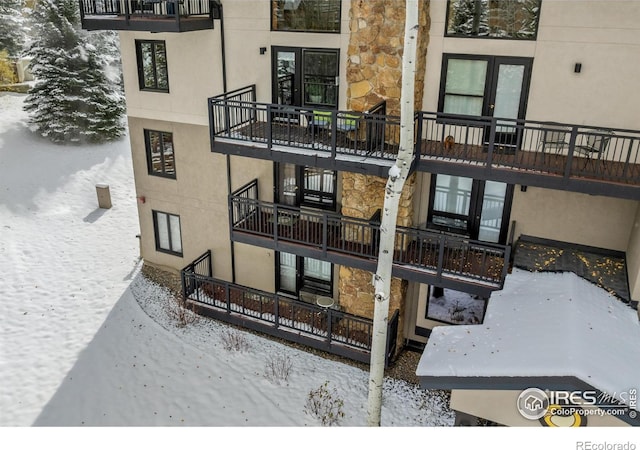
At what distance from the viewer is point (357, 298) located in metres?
14.1

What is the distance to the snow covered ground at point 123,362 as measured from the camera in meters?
12.4

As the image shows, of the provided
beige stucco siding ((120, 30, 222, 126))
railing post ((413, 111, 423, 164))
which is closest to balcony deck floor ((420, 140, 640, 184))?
railing post ((413, 111, 423, 164))

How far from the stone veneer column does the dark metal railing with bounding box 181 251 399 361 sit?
5.69 feet

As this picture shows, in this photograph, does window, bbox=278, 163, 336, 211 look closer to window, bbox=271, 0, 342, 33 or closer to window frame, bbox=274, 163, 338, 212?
window frame, bbox=274, 163, 338, 212

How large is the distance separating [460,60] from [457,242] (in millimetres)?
4145

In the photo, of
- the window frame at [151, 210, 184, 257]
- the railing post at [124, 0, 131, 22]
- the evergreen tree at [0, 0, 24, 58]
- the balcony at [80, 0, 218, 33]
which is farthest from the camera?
the evergreen tree at [0, 0, 24, 58]

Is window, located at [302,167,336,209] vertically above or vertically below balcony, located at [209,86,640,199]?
below

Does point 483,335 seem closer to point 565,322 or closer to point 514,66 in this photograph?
point 565,322

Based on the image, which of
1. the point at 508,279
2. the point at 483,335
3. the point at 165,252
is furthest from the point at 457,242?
the point at 165,252

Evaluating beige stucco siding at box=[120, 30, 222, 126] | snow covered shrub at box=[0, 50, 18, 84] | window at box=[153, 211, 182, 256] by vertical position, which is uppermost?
beige stucco siding at box=[120, 30, 222, 126]

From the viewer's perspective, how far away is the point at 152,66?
15.8m

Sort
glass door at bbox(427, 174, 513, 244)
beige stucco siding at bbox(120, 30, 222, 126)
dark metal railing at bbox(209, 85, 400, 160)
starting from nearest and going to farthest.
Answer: dark metal railing at bbox(209, 85, 400, 160) < glass door at bbox(427, 174, 513, 244) < beige stucco siding at bbox(120, 30, 222, 126)

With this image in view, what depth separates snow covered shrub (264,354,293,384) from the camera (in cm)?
1334

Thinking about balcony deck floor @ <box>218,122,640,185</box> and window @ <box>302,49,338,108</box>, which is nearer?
balcony deck floor @ <box>218,122,640,185</box>
